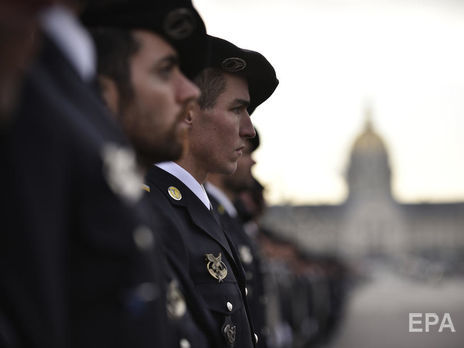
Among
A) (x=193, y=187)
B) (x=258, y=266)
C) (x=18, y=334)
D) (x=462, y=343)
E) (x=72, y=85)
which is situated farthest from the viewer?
(x=462, y=343)

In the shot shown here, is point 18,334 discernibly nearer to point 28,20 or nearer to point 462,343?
point 28,20

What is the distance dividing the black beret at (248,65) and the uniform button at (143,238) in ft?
6.69

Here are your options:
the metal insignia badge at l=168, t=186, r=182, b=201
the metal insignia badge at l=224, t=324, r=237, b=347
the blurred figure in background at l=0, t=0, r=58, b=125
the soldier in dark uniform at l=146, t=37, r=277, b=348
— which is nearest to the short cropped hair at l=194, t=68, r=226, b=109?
the soldier in dark uniform at l=146, t=37, r=277, b=348

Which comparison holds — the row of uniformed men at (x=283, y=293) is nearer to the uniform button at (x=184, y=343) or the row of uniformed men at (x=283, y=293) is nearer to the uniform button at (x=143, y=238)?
the uniform button at (x=184, y=343)

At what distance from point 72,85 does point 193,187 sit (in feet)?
6.16

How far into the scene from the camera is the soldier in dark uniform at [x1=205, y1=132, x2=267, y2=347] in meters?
5.19

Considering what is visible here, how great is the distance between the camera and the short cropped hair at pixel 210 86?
3695 mm

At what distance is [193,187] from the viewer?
3.47 metres

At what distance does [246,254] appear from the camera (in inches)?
209

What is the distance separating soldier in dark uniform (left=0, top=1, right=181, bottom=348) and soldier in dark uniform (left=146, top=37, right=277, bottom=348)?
1.27 meters

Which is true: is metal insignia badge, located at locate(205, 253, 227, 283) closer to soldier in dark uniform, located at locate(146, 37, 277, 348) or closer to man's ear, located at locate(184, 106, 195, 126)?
soldier in dark uniform, located at locate(146, 37, 277, 348)

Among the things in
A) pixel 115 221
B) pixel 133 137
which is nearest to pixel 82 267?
pixel 115 221

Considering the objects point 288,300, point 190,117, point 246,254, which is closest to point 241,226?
point 246,254

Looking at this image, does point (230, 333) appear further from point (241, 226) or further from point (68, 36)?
point (241, 226)
